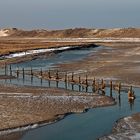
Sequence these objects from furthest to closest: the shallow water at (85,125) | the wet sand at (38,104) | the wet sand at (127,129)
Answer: the wet sand at (38,104)
the shallow water at (85,125)
the wet sand at (127,129)

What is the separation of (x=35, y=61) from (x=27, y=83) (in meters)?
24.3

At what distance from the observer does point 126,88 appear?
39.6m

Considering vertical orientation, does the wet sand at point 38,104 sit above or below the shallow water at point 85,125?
above

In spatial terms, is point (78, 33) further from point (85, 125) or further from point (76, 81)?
point (85, 125)

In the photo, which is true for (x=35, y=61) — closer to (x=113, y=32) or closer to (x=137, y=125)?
(x=137, y=125)

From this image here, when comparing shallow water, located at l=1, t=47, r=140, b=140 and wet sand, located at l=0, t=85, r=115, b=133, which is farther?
wet sand, located at l=0, t=85, r=115, b=133

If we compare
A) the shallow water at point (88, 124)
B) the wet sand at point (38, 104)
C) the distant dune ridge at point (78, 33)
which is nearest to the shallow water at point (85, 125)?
the shallow water at point (88, 124)

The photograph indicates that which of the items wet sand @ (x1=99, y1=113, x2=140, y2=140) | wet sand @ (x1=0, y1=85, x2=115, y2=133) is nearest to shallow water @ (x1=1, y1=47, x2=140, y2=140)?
wet sand @ (x1=99, y1=113, x2=140, y2=140)

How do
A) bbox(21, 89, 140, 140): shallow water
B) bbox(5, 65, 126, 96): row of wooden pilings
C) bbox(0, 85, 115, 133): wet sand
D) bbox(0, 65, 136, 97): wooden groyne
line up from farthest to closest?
1. bbox(5, 65, 126, 96): row of wooden pilings
2. bbox(0, 65, 136, 97): wooden groyne
3. bbox(0, 85, 115, 133): wet sand
4. bbox(21, 89, 140, 140): shallow water

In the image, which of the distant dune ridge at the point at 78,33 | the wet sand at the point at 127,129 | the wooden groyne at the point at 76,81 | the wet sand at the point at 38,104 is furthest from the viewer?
the distant dune ridge at the point at 78,33

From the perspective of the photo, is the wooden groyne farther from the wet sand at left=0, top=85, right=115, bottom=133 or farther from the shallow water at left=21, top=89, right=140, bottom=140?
the shallow water at left=21, top=89, right=140, bottom=140

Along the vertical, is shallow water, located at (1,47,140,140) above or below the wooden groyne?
below

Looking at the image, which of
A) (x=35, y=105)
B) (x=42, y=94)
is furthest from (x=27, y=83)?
(x=35, y=105)

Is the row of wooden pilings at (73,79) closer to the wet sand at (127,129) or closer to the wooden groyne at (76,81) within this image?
the wooden groyne at (76,81)
